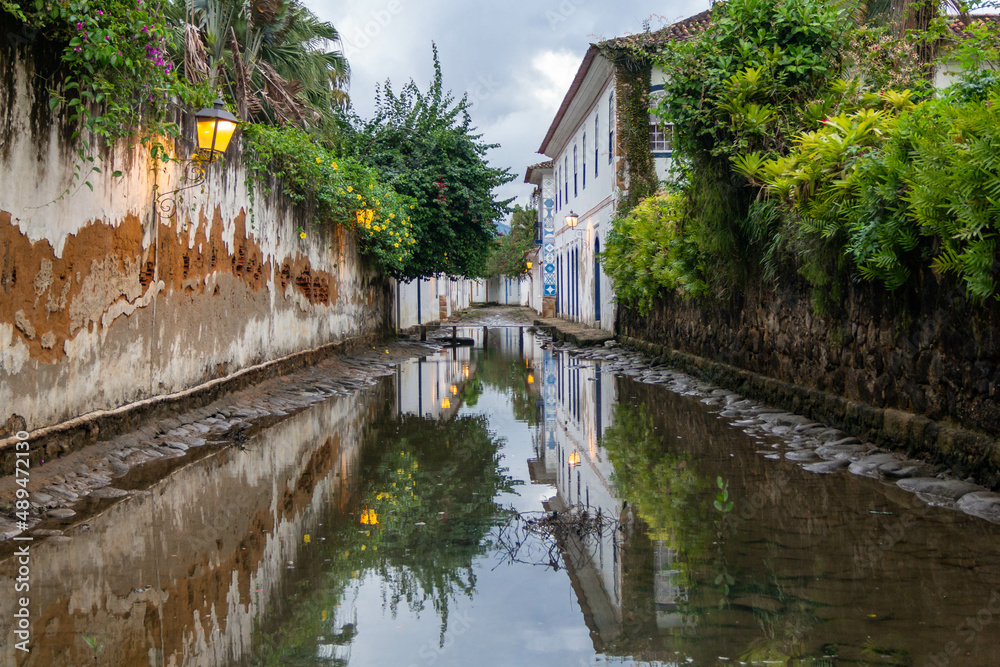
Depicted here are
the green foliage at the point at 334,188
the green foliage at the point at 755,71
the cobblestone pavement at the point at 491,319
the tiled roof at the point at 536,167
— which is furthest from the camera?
the tiled roof at the point at 536,167

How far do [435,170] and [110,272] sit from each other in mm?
14864

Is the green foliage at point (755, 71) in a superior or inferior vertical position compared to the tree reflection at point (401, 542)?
superior

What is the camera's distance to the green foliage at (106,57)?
5.42 m

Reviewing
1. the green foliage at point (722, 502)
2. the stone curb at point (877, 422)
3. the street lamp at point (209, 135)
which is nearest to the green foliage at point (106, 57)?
the street lamp at point (209, 135)

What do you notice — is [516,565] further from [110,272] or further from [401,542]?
[110,272]

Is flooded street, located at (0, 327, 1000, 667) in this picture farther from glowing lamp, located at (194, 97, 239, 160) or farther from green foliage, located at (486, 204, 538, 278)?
green foliage, located at (486, 204, 538, 278)

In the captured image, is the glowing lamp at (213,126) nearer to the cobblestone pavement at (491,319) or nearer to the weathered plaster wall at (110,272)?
the weathered plaster wall at (110,272)

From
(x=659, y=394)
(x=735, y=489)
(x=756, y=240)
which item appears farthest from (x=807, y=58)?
(x=735, y=489)

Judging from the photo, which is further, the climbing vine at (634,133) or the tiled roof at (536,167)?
the tiled roof at (536,167)

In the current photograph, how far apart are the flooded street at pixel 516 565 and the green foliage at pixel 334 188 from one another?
5.23m

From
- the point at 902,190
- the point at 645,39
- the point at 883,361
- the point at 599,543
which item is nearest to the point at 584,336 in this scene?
the point at 645,39

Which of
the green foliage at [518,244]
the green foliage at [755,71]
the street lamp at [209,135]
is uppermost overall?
the green foliage at [518,244]

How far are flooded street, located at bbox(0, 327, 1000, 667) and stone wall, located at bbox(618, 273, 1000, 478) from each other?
23.4 inches

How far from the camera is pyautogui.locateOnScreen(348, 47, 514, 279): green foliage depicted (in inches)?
829
